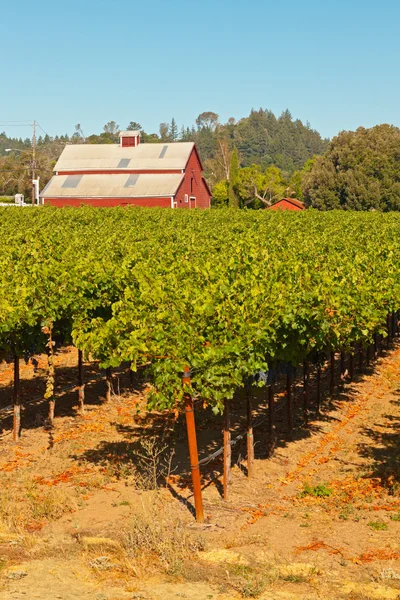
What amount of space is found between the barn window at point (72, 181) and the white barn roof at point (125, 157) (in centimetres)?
132

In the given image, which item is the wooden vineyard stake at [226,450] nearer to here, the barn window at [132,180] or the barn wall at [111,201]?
the barn wall at [111,201]

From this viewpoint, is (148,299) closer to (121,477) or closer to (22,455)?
(121,477)

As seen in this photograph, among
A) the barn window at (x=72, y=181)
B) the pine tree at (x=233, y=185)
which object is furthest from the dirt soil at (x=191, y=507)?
the pine tree at (x=233, y=185)

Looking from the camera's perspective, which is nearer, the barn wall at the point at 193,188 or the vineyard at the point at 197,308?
the vineyard at the point at 197,308

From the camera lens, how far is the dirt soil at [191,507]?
10.7m

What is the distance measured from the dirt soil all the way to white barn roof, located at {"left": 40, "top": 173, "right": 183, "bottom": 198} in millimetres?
54474

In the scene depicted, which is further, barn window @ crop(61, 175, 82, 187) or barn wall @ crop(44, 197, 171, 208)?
barn window @ crop(61, 175, 82, 187)

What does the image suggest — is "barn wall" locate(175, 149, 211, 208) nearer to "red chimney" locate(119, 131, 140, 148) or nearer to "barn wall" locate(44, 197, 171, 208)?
"barn wall" locate(44, 197, 171, 208)

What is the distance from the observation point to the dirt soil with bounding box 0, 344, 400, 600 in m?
10.7

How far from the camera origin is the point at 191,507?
46.7 feet

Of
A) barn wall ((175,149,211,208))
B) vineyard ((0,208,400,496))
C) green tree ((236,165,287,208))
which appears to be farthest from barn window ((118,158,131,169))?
vineyard ((0,208,400,496))

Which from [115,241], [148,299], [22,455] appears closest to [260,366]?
[148,299]

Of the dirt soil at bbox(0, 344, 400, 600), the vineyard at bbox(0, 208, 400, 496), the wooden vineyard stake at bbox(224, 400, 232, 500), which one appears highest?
the vineyard at bbox(0, 208, 400, 496)

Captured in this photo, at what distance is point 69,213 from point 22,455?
32.1m
